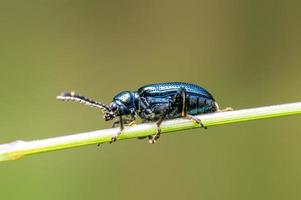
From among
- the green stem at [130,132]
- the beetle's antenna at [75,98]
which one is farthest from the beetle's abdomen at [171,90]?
the green stem at [130,132]

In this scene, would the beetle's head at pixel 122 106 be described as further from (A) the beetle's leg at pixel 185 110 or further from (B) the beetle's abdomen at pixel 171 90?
(A) the beetle's leg at pixel 185 110

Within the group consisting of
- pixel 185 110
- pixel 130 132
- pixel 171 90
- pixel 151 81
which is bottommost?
pixel 130 132

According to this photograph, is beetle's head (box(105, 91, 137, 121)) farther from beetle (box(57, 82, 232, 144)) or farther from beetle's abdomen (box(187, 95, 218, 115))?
beetle's abdomen (box(187, 95, 218, 115))

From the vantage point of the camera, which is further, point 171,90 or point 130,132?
point 171,90

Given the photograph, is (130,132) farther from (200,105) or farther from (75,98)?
(200,105)

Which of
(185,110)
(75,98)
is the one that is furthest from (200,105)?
(75,98)

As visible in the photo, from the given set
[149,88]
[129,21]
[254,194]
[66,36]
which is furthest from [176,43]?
[149,88]
